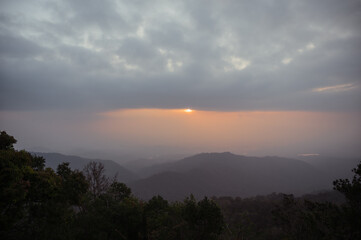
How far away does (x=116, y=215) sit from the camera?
16922 millimetres

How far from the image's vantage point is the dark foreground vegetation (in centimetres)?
1358

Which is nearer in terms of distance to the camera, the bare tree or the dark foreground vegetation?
the dark foreground vegetation

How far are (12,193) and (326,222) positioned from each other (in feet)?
68.7

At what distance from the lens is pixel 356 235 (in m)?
12.0

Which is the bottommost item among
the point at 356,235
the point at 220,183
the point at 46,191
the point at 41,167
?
the point at 220,183

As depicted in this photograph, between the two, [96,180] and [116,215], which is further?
[96,180]

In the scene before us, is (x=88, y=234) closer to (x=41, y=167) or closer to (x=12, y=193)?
(x=12, y=193)

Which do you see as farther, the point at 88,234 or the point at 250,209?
the point at 250,209

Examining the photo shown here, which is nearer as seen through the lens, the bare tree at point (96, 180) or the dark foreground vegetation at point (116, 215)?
the dark foreground vegetation at point (116, 215)

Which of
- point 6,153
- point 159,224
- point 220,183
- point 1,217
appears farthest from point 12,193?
point 220,183

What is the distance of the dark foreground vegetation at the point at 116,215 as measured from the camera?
44.5ft

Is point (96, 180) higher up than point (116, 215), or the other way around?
point (96, 180)

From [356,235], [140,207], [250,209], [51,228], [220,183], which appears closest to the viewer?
[356,235]

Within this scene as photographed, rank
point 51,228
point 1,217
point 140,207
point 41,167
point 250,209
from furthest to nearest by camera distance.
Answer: point 250,209, point 41,167, point 140,207, point 51,228, point 1,217
